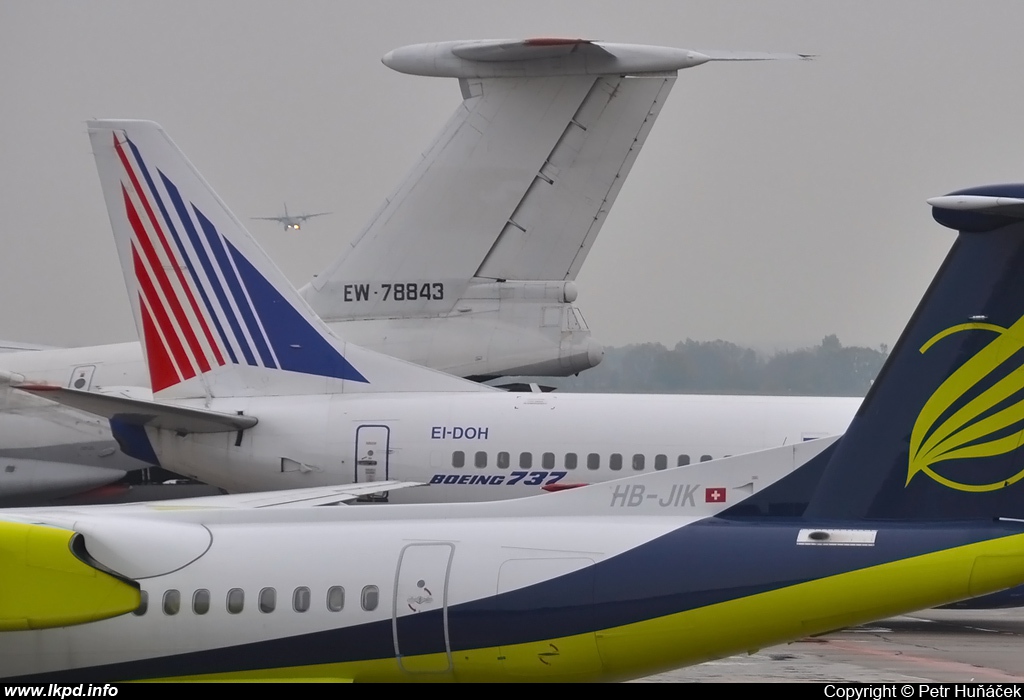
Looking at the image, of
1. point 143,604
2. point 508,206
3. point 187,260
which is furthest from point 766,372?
point 143,604

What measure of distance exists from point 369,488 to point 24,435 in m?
10.6

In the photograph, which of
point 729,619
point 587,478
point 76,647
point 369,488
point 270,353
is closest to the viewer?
point 729,619

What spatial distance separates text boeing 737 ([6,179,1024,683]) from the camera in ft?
30.3

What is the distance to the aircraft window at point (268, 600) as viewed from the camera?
9875 mm

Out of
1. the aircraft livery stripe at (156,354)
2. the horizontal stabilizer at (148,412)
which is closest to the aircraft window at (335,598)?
the horizontal stabilizer at (148,412)

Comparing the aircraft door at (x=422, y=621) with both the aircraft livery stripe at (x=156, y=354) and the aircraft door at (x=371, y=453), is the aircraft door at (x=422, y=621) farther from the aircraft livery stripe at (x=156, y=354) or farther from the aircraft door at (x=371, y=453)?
the aircraft livery stripe at (x=156, y=354)

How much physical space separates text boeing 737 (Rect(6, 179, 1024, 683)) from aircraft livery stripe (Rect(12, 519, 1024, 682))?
0.6 inches

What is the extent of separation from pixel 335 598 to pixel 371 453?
8711mm

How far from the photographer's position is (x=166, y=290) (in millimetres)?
20094

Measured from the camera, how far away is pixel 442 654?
9.61 meters

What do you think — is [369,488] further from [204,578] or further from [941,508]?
[941,508]

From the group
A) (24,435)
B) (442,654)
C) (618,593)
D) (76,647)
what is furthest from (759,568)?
(24,435)

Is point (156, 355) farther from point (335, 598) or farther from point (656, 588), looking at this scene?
point (656, 588)

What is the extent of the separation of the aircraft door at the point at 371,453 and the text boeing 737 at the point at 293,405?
2 centimetres
